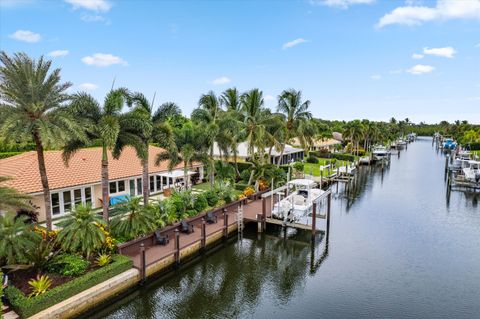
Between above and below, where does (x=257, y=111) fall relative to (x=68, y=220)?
above

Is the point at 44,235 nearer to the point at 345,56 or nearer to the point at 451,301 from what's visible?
the point at 451,301

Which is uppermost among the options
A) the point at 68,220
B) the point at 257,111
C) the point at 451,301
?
the point at 257,111

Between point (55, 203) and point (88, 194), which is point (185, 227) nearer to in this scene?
point (88, 194)

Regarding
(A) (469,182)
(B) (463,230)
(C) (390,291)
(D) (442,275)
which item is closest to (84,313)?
(C) (390,291)

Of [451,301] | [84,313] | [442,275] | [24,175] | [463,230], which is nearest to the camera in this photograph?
[84,313]

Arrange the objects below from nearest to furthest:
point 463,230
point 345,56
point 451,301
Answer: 1. point 451,301
2. point 463,230
3. point 345,56

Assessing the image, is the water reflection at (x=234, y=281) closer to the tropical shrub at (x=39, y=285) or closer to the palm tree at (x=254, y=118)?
the tropical shrub at (x=39, y=285)

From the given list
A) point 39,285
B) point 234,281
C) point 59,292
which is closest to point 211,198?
point 234,281

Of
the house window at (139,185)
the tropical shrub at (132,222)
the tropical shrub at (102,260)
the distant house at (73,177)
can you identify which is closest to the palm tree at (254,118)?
the distant house at (73,177)
